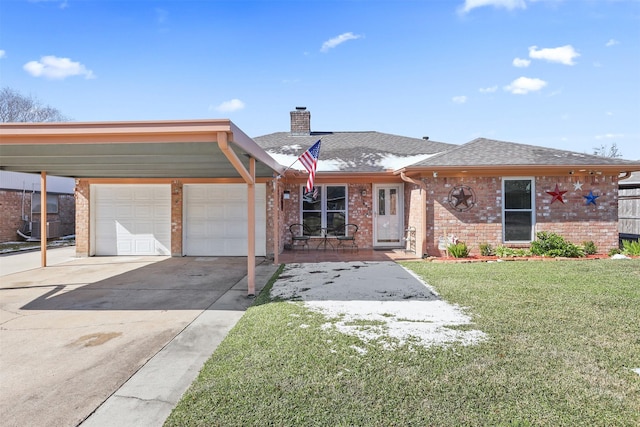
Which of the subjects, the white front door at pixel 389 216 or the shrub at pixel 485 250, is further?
the white front door at pixel 389 216

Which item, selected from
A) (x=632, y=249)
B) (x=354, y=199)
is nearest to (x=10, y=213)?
(x=354, y=199)

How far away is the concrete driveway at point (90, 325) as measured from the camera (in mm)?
2969

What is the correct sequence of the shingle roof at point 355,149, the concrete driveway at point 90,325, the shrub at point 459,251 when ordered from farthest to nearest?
the shingle roof at point 355,149, the shrub at point 459,251, the concrete driveway at point 90,325

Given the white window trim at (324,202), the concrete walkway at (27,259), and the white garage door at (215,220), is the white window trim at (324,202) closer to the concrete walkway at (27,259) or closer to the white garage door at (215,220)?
the white garage door at (215,220)

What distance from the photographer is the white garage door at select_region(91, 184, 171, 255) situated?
1124 centimetres

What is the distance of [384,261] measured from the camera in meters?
9.32

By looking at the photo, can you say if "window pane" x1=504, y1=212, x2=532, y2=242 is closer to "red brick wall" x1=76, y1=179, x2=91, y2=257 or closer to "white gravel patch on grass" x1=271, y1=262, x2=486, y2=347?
"white gravel patch on grass" x1=271, y1=262, x2=486, y2=347

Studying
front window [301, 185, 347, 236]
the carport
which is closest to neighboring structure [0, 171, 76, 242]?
the carport

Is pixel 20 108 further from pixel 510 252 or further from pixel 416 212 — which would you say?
pixel 510 252

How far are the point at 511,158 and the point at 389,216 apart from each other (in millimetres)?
3993

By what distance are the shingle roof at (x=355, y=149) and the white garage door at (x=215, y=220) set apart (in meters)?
2.28

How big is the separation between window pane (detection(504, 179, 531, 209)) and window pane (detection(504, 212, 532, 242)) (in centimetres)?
23

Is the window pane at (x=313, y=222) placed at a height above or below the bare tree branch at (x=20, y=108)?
below

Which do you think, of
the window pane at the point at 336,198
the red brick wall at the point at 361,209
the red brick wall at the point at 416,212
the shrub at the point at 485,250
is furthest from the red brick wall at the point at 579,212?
the window pane at the point at 336,198
